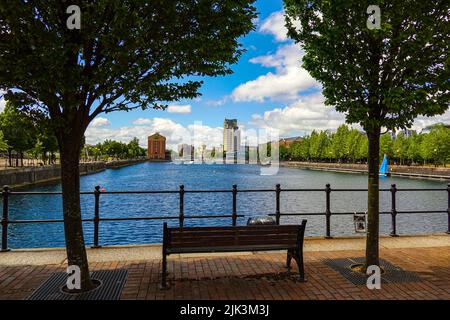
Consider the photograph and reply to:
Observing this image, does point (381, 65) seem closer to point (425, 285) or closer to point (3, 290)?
point (425, 285)

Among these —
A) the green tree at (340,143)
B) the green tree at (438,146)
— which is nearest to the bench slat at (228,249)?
the green tree at (438,146)

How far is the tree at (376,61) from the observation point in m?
6.18

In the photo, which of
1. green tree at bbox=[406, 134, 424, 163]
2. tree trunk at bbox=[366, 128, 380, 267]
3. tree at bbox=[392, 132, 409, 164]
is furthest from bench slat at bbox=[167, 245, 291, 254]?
tree at bbox=[392, 132, 409, 164]

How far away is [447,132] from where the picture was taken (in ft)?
272

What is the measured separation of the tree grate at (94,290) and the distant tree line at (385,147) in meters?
90.4

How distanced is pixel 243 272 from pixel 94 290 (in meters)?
2.65

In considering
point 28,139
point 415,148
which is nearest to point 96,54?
point 28,139

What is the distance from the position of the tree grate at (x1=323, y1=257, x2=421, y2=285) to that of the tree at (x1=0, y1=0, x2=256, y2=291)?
14.5ft

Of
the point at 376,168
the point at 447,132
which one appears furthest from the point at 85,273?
the point at 447,132

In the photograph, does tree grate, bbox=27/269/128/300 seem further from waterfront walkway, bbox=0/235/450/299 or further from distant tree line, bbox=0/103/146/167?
distant tree line, bbox=0/103/146/167

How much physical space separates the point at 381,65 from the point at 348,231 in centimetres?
1682

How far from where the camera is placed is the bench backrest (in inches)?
240

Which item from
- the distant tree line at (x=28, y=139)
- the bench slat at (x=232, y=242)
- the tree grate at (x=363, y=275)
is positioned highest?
the distant tree line at (x=28, y=139)

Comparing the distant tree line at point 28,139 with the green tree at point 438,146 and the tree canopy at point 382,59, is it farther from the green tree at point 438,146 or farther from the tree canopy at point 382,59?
the green tree at point 438,146
